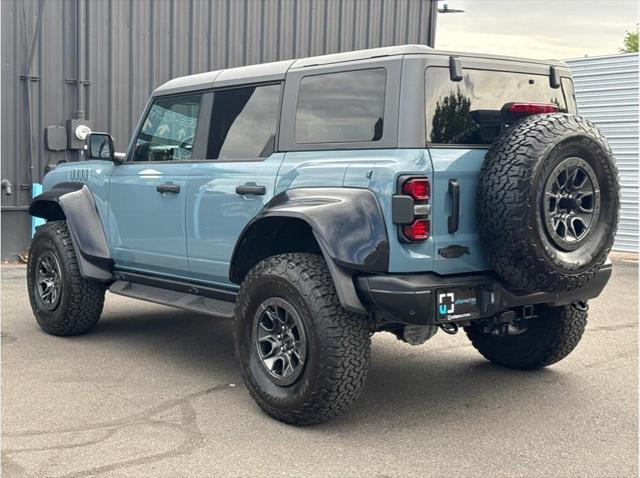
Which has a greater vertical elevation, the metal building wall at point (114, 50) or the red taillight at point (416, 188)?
the metal building wall at point (114, 50)

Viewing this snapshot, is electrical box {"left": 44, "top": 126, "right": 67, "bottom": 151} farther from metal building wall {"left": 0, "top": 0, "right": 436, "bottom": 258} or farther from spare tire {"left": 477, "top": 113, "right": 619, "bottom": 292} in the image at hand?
spare tire {"left": 477, "top": 113, "right": 619, "bottom": 292}

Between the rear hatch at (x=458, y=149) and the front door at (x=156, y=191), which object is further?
the front door at (x=156, y=191)

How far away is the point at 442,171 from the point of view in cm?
413

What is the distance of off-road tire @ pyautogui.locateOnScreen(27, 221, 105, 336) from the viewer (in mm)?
6238

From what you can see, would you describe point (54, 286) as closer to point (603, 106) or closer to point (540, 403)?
point (540, 403)

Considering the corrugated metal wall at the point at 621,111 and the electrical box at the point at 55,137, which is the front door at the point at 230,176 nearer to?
the electrical box at the point at 55,137

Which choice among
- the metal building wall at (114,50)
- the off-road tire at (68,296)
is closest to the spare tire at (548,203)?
the off-road tire at (68,296)

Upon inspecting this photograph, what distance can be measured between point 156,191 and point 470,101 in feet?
7.79

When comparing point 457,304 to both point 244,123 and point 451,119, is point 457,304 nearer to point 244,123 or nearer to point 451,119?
point 451,119

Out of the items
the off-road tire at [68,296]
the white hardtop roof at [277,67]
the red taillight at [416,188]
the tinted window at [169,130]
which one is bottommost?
the off-road tire at [68,296]

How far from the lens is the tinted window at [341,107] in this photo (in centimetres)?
436

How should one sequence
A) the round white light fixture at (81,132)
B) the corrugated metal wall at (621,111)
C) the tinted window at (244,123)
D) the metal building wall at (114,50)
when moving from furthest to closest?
the corrugated metal wall at (621,111) → the round white light fixture at (81,132) → the metal building wall at (114,50) → the tinted window at (244,123)

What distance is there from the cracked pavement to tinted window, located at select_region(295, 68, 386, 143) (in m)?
1.58

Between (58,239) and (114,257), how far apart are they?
506 mm
